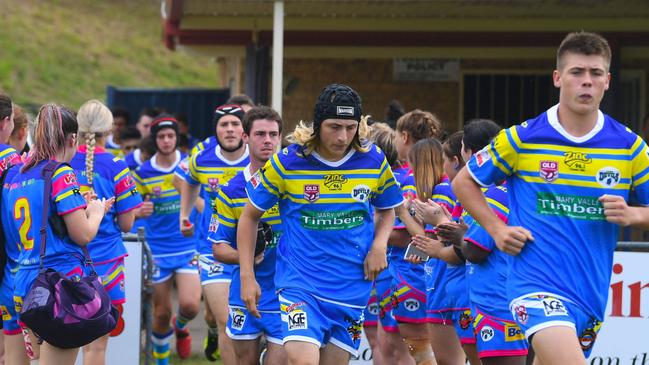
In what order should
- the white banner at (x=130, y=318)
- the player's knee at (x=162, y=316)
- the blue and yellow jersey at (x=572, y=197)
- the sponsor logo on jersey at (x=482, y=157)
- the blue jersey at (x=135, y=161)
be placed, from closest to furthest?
the blue and yellow jersey at (x=572, y=197) < the sponsor logo on jersey at (x=482, y=157) < the white banner at (x=130, y=318) < the player's knee at (x=162, y=316) < the blue jersey at (x=135, y=161)

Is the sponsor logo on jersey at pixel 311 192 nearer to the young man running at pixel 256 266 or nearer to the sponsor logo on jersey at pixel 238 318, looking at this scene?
the young man running at pixel 256 266

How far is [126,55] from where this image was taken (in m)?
39.5

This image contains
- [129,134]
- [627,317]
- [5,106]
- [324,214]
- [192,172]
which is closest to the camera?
[324,214]

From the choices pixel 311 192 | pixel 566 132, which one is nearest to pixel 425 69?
pixel 311 192

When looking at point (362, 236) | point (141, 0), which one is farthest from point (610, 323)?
point (141, 0)

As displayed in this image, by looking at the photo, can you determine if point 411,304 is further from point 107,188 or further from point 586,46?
point 586,46

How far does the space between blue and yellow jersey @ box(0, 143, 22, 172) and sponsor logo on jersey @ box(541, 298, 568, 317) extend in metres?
3.69

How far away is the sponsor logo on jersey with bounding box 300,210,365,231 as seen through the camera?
6.68m

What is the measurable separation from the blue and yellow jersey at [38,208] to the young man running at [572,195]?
8.33 ft

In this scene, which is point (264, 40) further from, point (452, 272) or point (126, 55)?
point (126, 55)

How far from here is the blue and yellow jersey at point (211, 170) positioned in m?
9.44

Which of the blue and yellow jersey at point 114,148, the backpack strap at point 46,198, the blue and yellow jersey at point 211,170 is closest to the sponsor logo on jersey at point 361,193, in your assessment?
the backpack strap at point 46,198

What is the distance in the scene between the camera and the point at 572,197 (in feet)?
18.6

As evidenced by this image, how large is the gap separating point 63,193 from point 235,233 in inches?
51.4
